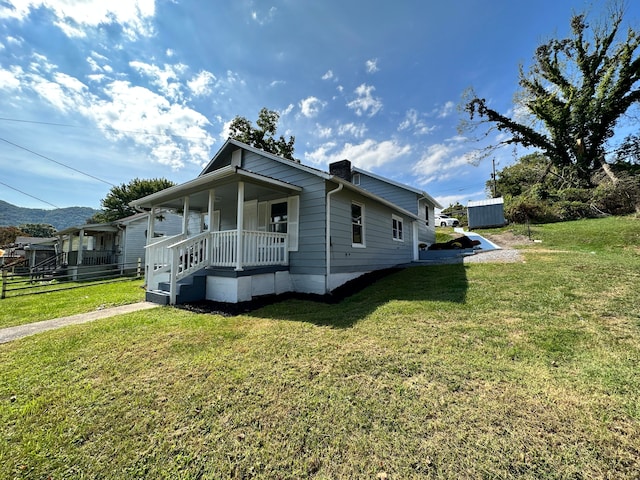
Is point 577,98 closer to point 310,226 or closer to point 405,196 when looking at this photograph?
point 405,196

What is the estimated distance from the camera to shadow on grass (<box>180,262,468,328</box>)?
19.0ft

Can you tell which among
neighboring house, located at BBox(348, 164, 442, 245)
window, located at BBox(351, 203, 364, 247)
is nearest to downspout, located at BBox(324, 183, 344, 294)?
window, located at BBox(351, 203, 364, 247)

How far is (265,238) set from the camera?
7.78 m

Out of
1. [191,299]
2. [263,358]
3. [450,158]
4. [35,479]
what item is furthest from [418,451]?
[450,158]

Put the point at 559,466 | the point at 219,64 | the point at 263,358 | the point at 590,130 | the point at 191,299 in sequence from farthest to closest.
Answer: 1. the point at 590,130
2. the point at 219,64
3. the point at 191,299
4. the point at 263,358
5. the point at 559,466

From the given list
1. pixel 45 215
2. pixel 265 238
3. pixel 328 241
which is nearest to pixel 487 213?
pixel 328 241

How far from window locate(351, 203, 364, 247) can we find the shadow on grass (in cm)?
144

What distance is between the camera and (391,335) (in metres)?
4.38

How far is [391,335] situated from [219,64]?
12309 millimetres

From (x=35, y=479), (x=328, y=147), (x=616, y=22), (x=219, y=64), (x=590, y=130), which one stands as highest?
(x=616, y=22)

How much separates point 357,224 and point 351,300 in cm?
331

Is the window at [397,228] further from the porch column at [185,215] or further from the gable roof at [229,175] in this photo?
the porch column at [185,215]

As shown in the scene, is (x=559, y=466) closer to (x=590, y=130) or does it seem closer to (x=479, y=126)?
(x=479, y=126)

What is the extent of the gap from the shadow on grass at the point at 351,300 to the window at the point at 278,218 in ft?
7.71
